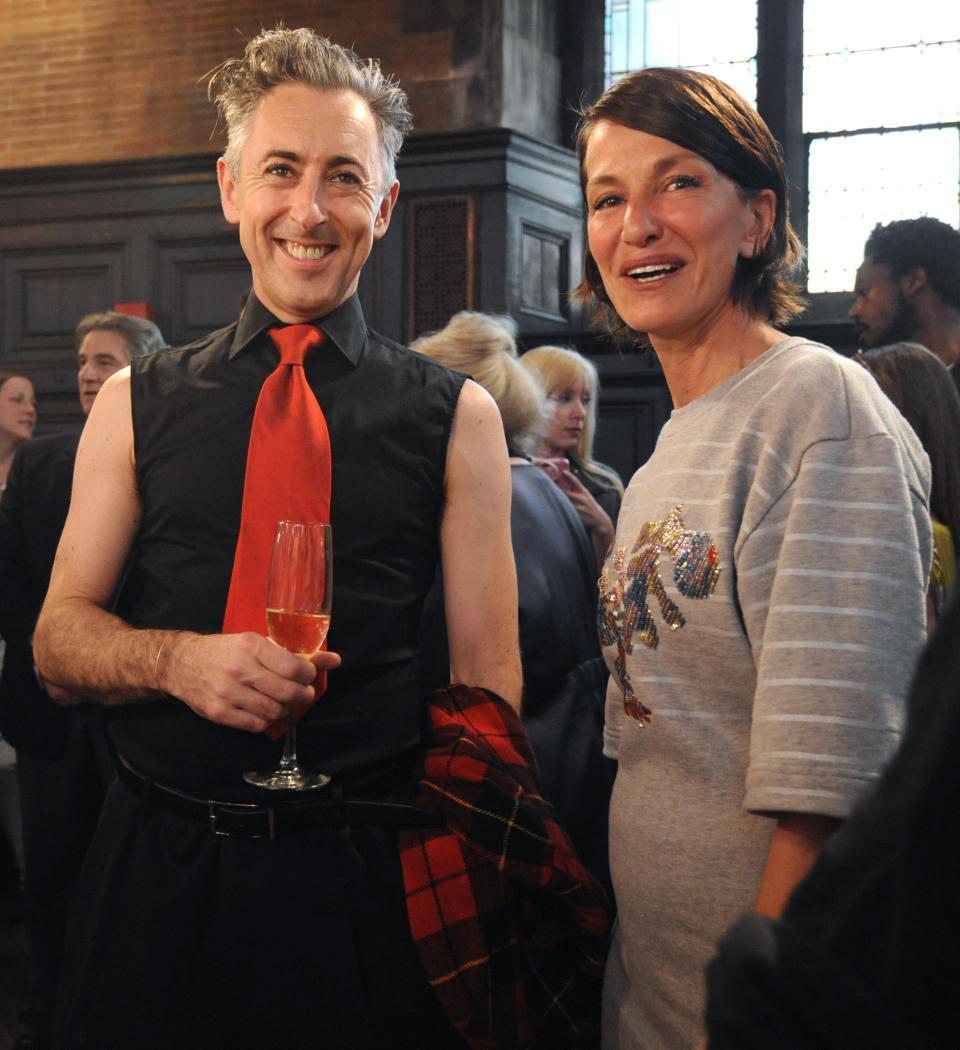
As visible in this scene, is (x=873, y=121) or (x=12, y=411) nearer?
(x=12, y=411)

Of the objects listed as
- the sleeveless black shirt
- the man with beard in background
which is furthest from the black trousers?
the man with beard in background

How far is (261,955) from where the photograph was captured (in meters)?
1.49

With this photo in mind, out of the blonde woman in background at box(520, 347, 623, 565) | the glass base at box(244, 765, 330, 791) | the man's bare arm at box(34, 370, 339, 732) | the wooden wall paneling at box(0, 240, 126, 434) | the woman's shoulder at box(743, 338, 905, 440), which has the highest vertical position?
the wooden wall paneling at box(0, 240, 126, 434)

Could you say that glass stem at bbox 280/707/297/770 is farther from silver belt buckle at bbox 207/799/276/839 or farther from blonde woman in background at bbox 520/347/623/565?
blonde woman in background at bbox 520/347/623/565

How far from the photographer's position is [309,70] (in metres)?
1.67

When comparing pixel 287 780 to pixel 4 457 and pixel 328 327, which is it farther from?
pixel 4 457

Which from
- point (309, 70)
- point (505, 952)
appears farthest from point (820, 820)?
point (309, 70)

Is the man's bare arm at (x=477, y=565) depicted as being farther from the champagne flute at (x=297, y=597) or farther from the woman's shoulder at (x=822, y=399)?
the woman's shoulder at (x=822, y=399)

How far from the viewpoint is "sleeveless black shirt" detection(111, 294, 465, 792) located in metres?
1.54

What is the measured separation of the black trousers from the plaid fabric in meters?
0.06

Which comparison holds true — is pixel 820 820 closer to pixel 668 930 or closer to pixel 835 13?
pixel 668 930

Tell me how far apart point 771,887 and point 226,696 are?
66cm

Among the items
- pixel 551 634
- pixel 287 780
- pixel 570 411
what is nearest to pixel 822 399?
pixel 287 780

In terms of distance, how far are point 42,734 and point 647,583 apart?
2257 millimetres
